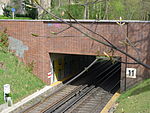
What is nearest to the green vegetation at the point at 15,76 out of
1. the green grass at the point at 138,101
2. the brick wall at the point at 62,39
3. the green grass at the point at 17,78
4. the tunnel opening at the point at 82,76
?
the green grass at the point at 17,78

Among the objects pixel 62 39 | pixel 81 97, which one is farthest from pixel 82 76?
pixel 62 39

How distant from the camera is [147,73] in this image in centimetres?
1343

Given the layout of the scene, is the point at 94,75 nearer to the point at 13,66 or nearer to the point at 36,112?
the point at 13,66

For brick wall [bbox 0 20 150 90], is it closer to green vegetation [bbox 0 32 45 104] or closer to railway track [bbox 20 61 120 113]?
green vegetation [bbox 0 32 45 104]

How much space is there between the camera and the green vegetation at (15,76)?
42.7 ft

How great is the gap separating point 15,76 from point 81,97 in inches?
174

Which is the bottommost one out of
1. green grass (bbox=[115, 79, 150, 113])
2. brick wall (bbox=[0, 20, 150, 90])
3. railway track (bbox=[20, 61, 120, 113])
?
railway track (bbox=[20, 61, 120, 113])

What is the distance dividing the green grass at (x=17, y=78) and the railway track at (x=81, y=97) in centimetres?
121

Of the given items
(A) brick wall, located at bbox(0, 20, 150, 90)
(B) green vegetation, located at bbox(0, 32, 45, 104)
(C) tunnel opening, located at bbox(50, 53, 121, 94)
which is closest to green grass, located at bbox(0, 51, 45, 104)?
(B) green vegetation, located at bbox(0, 32, 45, 104)

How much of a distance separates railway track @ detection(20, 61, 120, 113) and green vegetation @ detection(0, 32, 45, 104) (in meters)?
1.24

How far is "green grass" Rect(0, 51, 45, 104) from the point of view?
1298 cm

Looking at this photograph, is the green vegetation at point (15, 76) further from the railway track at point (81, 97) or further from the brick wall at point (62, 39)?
the railway track at point (81, 97)

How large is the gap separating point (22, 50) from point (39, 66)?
1673mm

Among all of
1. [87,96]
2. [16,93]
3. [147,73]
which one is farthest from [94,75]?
[16,93]
